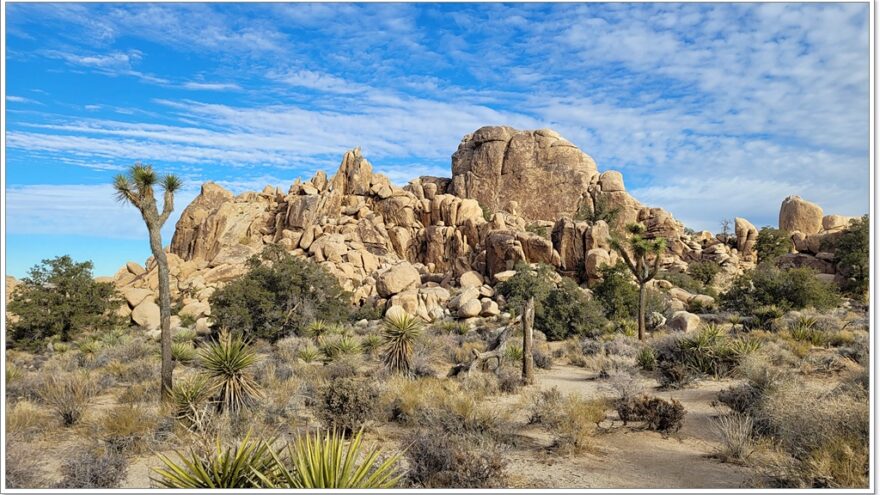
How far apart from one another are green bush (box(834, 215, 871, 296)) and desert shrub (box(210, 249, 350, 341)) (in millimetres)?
36904

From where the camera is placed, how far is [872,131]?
17.7ft

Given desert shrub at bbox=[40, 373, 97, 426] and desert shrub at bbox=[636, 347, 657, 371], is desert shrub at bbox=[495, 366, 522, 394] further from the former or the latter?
desert shrub at bbox=[40, 373, 97, 426]

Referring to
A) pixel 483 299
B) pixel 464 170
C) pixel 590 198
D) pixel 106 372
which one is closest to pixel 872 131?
pixel 106 372

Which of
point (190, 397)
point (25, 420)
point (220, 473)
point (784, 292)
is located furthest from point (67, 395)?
point (784, 292)

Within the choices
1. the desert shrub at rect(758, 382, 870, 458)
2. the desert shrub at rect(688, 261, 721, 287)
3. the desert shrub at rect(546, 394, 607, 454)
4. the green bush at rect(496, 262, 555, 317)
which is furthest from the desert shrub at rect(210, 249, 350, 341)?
the desert shrub at rect(688, 261, 721, 287)

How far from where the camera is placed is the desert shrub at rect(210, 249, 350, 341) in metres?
24.2

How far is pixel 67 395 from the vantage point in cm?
1027

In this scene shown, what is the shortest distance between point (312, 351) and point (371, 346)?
2752mm

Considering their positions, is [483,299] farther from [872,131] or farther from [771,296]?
[872,131]

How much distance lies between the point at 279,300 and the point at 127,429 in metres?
18.0

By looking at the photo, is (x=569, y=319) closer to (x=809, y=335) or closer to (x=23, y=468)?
(x=809, y=335)

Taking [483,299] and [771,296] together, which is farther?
[483,299]

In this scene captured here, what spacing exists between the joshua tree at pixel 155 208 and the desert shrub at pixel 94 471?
11.2 feet

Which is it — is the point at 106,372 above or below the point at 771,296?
below
